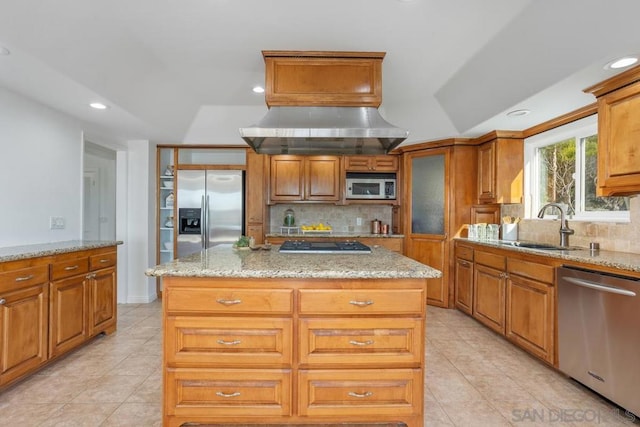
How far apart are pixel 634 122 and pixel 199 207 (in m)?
4.43

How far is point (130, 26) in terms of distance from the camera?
2.14 metres

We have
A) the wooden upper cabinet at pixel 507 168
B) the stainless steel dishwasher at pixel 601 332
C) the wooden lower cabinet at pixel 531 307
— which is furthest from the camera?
the wooden upper cabinet at pixel 507 168

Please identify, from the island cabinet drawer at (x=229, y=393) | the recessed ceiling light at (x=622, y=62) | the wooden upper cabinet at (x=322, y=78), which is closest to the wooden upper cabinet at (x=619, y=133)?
the recessed ceiling light at (x=622, y=62)

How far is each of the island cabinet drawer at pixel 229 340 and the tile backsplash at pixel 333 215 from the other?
11.3 feet

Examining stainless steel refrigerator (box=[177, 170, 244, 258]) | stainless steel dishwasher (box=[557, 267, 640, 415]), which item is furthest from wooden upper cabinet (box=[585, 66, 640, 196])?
stainless steel refrigerator (box=[177, 170, 244, 258])

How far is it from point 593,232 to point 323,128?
8.29 ft

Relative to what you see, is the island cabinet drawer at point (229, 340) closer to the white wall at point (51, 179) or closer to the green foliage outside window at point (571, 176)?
the white wall at point (51, 179)

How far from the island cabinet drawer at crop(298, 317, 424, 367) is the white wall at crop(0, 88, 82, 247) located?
2610mm

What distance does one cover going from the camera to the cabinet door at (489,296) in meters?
3.12

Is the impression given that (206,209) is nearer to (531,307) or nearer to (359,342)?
(359,342)

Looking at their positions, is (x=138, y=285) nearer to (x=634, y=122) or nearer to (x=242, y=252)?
(x=242, y=252)

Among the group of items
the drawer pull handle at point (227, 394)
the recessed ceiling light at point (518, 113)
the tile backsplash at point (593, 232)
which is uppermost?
the recessed ceiling light at point (518, 113)

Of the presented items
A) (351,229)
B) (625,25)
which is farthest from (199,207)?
(625,25)

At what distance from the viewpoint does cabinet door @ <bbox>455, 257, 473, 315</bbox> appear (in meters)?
3.75
